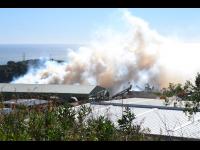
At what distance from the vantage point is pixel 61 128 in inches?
126

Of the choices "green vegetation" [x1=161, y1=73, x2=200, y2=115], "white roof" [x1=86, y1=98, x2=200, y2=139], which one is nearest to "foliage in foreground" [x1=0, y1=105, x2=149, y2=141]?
"white roof" [x1=86, y1=98, x2=200, y2=139]

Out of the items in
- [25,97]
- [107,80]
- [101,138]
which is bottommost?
[101,138]

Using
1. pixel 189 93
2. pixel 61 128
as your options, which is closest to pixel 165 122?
pixel 189 93

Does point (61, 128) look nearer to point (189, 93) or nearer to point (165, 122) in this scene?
point (165, 122)

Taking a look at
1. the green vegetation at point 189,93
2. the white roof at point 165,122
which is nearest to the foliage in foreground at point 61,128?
the white roof at point 165,122

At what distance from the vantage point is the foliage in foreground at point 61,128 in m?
2.98

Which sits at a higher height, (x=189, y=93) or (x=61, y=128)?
(x=189, y=93)

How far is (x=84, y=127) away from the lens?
339cm

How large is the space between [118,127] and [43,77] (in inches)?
1844

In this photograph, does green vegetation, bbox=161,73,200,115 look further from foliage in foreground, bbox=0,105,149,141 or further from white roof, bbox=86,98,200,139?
foliage in foreground, bbox=0,105,149,141

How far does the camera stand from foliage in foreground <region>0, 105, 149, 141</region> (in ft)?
9.78
